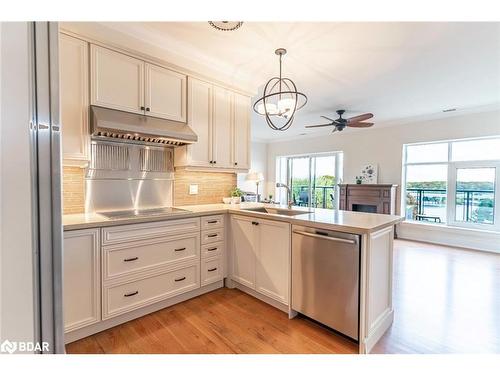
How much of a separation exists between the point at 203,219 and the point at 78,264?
1.11 meters

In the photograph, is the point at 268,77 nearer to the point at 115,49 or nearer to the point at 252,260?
the point at 115,49

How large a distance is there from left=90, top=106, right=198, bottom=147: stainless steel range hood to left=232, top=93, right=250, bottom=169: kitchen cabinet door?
758 millimetres

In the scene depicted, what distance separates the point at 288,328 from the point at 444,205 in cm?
494

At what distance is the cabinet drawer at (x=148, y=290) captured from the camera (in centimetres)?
197

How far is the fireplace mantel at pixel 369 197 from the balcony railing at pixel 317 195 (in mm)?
828

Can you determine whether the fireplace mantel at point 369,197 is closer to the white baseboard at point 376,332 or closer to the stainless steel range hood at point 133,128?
the white baseboard at point 376,332

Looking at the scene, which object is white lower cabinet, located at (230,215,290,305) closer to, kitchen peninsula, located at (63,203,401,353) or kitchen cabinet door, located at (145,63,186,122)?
kitchen peninsula, located at (63,203,401,353)

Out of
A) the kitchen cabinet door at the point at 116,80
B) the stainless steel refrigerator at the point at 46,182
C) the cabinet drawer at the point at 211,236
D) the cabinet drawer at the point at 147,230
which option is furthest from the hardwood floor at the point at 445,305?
the kitchen cabinet door at the point at 116,80

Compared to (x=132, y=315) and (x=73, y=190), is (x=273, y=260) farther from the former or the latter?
(x=73, y=190)

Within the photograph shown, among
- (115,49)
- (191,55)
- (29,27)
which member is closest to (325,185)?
(191,55)

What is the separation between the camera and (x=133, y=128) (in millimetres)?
2193

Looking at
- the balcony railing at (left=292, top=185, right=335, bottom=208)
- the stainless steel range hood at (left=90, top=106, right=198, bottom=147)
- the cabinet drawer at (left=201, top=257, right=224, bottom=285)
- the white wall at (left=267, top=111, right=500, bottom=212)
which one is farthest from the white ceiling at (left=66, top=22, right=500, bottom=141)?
the balcony railing at (left=292, top=185, right=335, bottom=208)

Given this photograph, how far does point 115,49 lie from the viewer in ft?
7.34

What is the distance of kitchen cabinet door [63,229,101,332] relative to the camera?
1.76 metres
